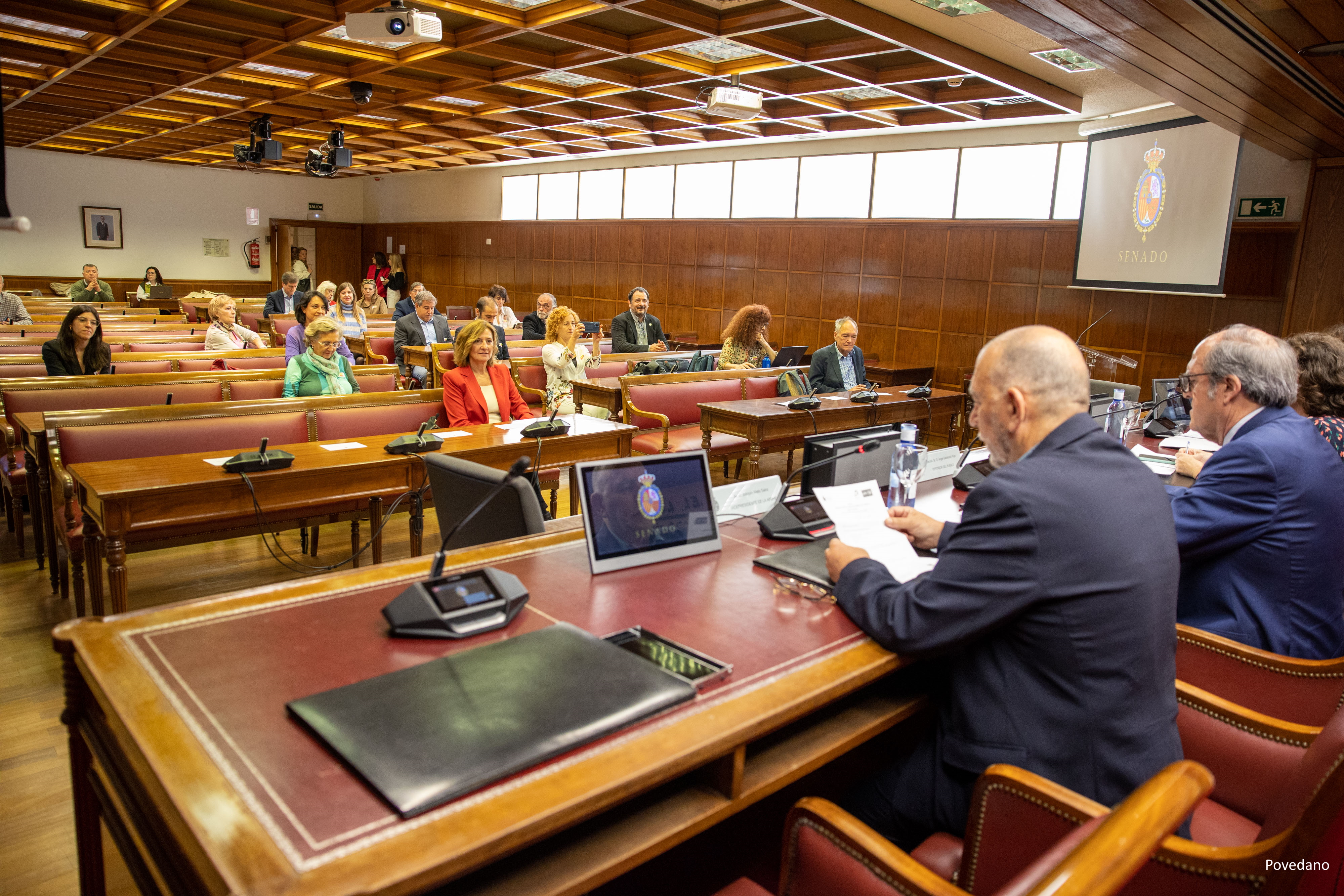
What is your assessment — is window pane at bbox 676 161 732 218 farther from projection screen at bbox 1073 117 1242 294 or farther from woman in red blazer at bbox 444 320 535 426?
woman in red blazer at bbox 444 320 535 426

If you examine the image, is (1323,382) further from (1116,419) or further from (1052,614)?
(1052,614)

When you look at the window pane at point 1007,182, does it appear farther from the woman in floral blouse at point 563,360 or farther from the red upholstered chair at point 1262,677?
the red upholstered chair at point 1262,677

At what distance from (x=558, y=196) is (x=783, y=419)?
1000cm

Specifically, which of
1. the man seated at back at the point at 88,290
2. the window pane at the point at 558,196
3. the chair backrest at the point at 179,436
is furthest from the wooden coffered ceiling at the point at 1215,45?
the man seated at back at the point at 88,290

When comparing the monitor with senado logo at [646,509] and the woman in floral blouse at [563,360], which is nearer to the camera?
the monitor with senado logo at [646,509]

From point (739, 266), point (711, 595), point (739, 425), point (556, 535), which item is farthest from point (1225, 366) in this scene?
point (739, 266)

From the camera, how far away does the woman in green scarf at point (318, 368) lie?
4738mm

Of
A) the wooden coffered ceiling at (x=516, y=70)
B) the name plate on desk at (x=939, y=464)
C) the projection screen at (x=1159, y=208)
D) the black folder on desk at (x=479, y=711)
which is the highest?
the wooden coffered ceiling at (x=516, y=70)

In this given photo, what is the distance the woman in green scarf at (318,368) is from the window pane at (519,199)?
10212mm

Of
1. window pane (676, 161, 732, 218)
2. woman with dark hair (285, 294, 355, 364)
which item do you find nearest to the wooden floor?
woman with dark hair (285, 294, 355, 364)

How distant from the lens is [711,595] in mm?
1781

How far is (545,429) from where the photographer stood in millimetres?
4039

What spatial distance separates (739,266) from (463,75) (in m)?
4.58

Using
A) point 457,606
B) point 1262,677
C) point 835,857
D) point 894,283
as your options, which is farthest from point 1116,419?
point 894,283
